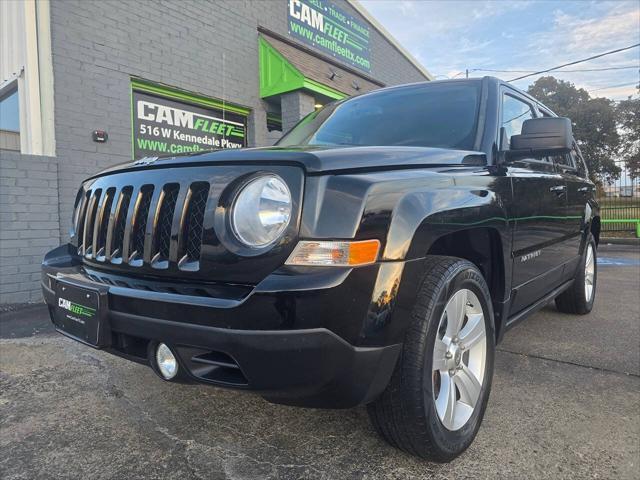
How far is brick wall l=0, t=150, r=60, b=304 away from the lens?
4.93 m

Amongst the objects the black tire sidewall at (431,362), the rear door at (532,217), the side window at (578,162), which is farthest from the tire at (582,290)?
the black tire sidewall at (431,362)

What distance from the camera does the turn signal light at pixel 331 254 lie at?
60.4 inches

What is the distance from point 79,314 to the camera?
1989 millimetres

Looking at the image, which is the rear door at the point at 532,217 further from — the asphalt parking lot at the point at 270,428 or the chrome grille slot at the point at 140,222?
the chrome grille slot at the point at 140,222

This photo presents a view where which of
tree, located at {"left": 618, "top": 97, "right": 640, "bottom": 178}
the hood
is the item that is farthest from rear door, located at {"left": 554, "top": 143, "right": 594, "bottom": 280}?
tree, located at {"left": 618, "top": 97, "right": 640, "bottom": 178}

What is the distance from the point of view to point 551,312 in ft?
15.2

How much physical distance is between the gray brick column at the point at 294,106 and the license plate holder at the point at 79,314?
5.62 m

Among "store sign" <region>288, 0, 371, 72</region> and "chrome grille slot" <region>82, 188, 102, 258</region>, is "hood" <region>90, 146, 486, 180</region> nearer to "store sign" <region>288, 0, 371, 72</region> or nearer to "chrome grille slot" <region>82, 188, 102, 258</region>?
"chrome grille slot" <region>82, 188, 102, 258</region>

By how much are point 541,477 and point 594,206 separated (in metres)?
3.45

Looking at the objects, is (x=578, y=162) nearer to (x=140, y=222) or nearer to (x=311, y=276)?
(x=311, y=276)

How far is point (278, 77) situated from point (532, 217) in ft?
18.9

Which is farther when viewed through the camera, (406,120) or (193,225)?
(406,120)

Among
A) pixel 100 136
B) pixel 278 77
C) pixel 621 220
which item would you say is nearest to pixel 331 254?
pixel 100 136

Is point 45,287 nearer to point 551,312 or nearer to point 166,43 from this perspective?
point 551,312
